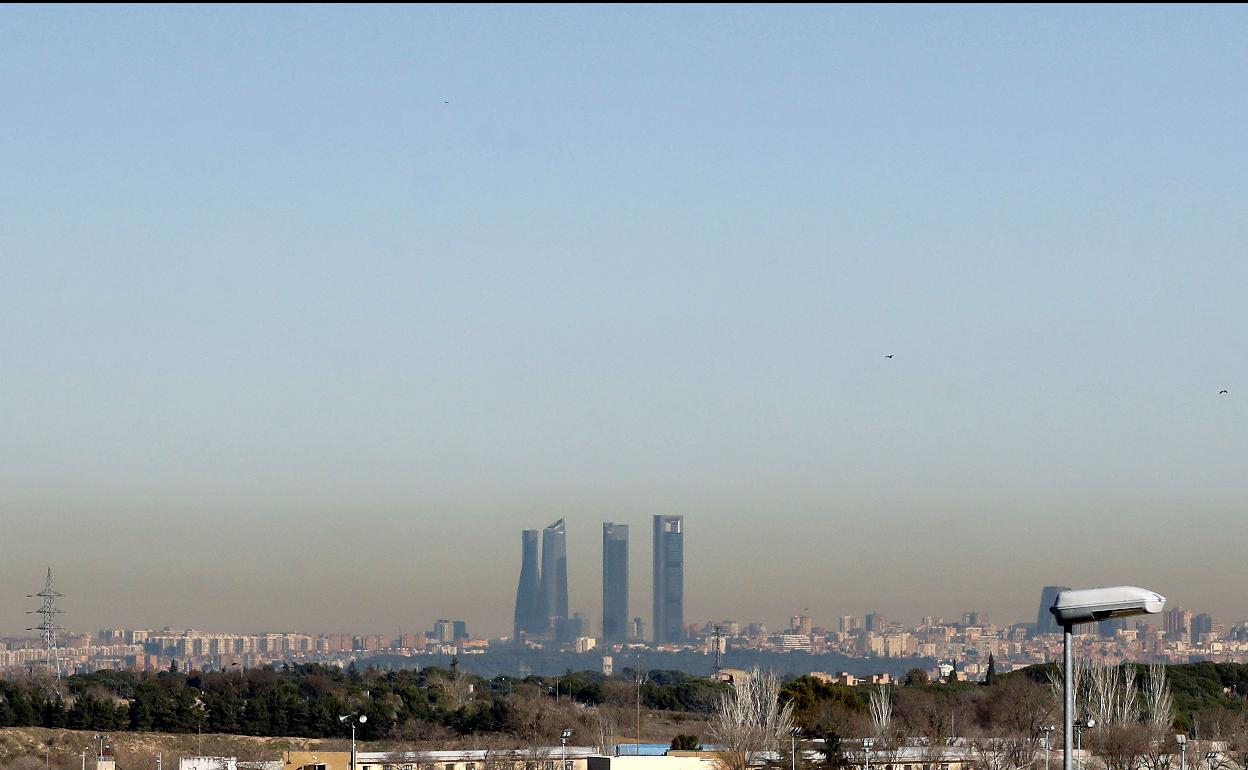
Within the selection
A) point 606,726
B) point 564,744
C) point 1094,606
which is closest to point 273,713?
point 606,726

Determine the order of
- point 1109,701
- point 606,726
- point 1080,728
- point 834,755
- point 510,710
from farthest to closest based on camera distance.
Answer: point 606,726 < point 510,710 < point 1109,701 < point 1080,728 < point 834,755

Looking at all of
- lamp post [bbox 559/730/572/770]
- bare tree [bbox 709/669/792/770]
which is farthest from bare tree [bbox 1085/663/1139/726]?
lamp post [bbox 559/730/572/770]

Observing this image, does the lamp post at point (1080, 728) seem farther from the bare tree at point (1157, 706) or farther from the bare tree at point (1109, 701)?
the bare tree at point (1157, 706)

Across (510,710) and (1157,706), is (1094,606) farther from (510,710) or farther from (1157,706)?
(510,710)

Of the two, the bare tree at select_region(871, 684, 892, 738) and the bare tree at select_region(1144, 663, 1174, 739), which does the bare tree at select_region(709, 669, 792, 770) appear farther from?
the bare tree at select_region(1144, 663, 1174, 739)

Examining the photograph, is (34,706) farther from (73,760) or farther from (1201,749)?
(1201,749)

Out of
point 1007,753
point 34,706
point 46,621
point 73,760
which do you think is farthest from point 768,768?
point 46,621

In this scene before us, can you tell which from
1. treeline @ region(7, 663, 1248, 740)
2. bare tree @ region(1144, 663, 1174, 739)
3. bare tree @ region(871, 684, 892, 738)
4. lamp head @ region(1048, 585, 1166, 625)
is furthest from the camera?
treeline @ region(7, 663, 1248, 740)

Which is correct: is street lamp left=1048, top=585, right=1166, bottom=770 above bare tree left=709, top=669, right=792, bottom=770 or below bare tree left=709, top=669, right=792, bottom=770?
above
